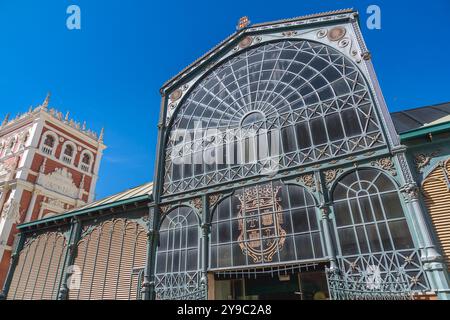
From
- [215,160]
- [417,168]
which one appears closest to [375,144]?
[417,168]

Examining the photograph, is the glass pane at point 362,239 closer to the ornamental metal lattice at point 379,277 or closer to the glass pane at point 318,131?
the ornamental metal lattice at point 379,277

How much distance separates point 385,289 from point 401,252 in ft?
5.13

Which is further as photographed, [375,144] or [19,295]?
[19,295]

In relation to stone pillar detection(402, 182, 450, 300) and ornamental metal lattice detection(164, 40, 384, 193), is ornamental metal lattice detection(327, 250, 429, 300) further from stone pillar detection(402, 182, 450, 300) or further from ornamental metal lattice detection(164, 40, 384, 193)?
ornamental metal lattice detection(164, 40, 384, 193)

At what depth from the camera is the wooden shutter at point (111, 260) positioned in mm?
17297

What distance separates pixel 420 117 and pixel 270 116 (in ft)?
26.1

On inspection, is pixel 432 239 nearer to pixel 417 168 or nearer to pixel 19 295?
pixel 417 168

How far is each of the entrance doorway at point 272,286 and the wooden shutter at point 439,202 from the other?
525 cm

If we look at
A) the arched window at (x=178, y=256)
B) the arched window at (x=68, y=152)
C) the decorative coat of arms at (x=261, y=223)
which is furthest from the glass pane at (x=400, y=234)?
the arched window at (x=68, y=152)

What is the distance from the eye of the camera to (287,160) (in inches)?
607

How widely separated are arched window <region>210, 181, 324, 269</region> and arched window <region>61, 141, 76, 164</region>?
36857 mm

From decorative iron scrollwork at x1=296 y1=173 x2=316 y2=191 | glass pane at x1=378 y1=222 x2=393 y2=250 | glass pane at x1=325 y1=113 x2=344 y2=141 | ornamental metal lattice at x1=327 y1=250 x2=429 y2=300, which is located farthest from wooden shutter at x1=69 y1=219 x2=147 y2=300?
glass pane at x1=378 y1=222 x2=393 y2=250

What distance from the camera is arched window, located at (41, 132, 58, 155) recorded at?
41500mm

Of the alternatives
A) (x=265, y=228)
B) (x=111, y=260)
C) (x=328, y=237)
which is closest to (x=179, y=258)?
(x=111, y=260)
